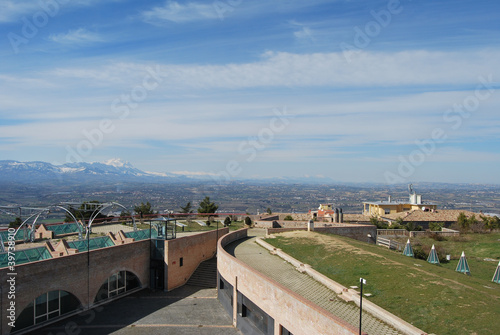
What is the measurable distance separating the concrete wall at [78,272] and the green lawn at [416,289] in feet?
33.7

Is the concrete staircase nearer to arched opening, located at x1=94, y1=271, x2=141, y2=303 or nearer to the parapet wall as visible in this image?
arched opening, located at x1=94, y1=271, x2=141, y2=303

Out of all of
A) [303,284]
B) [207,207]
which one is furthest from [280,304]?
[207,207]

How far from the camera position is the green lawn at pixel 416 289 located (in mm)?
12734

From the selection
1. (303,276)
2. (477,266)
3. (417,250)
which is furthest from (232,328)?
(477,266)

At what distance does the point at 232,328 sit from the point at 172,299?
243 inches

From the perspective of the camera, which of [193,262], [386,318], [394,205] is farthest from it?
[394,205]

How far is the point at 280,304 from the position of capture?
583 inches

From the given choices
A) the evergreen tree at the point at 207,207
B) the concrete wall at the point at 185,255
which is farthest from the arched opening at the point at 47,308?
the evergreen tree at the point at 207,207

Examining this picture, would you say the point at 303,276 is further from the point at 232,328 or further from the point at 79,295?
the point at 79,295

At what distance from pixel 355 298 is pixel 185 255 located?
15912 millimetres

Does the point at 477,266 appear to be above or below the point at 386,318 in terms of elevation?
below

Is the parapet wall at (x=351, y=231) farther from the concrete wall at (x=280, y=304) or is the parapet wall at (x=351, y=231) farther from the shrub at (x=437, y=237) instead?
the concrete wall at (x=280, y=304)

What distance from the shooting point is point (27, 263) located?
17844 mm

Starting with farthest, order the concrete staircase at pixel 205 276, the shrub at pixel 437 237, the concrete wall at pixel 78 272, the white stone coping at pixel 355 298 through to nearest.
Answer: the shrub at pixel 437 237 < the concrete staircase at pixel 205 276 < the concrete wall at pixel 78 272 < the white stone coping at pixel 355 298
